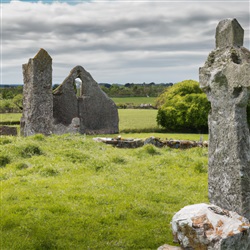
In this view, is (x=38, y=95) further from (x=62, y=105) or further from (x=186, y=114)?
(x=186, y=114)

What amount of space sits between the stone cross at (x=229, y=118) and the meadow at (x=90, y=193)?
5.59 feet

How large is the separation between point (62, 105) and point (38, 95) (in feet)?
12.9

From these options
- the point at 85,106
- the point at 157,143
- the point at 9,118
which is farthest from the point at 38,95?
the point at 9,118

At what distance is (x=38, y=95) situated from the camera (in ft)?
79.5

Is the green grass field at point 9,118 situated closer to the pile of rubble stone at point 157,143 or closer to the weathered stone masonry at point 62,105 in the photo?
the weathered stone masonry at point 62,105

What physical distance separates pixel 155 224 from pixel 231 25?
196 inches

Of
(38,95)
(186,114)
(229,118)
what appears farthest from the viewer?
(186,114)

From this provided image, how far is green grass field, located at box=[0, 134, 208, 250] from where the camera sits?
9.67 meters

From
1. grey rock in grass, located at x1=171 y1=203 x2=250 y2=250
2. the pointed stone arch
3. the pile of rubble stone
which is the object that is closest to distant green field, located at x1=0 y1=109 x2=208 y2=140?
the pointed stone arch

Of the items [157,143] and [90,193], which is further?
[157,143]

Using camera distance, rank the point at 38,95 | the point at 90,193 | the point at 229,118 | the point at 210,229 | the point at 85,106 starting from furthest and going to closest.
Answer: the point at 85,106 < the point at 38,95 < the point at 90,193 < the point at 229,118 < the point at 210,229

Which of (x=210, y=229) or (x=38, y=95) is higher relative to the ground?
(x=38, y=95)

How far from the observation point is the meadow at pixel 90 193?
9.68m

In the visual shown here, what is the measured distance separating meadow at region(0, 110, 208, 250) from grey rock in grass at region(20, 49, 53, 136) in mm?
3587
